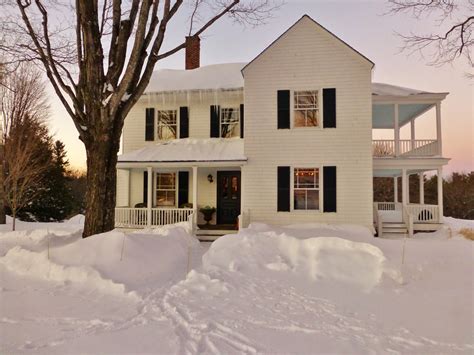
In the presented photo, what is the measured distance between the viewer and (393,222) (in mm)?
11977

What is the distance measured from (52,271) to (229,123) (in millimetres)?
9398

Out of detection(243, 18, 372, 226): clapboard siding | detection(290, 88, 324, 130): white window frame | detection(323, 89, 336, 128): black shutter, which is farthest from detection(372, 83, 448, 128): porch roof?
detection(290, 88, 324, 130): white window frame

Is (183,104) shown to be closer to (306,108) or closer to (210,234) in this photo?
(306,108)

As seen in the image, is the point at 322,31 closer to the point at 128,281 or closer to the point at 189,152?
the point at 189,152

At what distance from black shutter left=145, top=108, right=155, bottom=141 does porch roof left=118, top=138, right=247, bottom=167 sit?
0.49m

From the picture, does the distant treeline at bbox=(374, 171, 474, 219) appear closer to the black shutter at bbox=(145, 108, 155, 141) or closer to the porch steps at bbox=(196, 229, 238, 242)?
the porch steps at bbox=(196, 229, 238, 242)

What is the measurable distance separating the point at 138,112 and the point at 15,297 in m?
10.6

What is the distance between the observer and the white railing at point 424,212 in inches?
468

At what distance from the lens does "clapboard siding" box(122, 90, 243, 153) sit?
526 inches

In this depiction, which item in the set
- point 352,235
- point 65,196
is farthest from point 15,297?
point 65,196

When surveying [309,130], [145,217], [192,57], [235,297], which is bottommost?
[235,297]

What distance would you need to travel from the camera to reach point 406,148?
12.9 meters

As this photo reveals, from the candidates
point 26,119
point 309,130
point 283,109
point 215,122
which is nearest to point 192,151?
point 215,122

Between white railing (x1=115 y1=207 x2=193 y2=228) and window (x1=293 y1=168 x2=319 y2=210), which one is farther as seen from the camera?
white railing (x1=115 y1=207 x2=193 y2=228)
